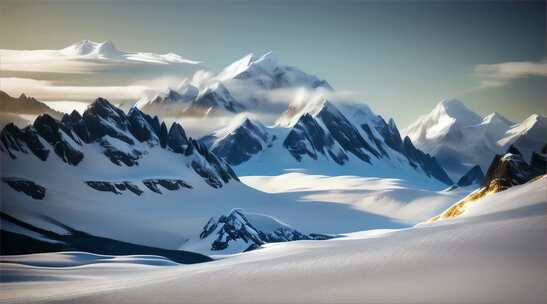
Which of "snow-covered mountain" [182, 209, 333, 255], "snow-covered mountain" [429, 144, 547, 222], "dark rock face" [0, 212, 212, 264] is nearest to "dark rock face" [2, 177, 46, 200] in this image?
"dark rock face" [0, 212, 212, 264]

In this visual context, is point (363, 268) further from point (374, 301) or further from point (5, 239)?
point (5, 239)

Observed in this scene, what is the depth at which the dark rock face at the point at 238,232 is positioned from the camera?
132m

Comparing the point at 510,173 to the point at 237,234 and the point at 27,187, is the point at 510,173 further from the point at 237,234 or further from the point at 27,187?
the point at 27,187

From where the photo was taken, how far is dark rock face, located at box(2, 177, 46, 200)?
562 feet

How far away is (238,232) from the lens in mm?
134125

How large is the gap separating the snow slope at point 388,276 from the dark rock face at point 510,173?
1181 inches

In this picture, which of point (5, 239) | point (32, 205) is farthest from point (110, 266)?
point (32, 205)

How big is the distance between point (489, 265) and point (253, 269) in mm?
8802

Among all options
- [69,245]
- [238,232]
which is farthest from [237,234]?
[69,245]

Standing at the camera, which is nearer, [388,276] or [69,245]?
[388,276]

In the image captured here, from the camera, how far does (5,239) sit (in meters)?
112

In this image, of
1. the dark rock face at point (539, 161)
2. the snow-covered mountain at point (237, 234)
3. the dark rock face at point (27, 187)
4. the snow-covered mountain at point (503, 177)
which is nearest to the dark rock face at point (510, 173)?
the snow-covered mountain at point (503, 177)

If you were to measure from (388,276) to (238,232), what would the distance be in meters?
114

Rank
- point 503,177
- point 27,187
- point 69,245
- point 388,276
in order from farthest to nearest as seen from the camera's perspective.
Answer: point 27,187 → point 69,245 → point 503,177 → point 388,276
